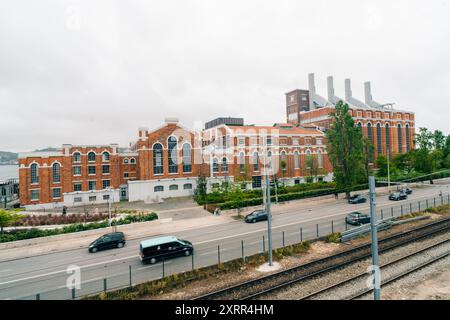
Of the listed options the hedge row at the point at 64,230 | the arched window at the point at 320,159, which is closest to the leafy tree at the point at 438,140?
the arched window at the point at 320,159

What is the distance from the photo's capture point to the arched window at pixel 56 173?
147ft

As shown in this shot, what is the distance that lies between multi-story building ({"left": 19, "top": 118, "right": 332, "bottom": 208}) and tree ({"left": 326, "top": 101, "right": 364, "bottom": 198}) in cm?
1155

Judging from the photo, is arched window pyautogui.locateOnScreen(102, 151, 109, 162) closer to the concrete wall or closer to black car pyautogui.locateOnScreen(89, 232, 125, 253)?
the concrete wall

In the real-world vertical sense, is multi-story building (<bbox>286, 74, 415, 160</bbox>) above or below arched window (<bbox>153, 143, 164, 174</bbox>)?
above

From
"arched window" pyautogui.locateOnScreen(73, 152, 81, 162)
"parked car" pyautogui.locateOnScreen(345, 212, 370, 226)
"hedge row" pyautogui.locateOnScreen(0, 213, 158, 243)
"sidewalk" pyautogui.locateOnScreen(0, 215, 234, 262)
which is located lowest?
"sidewalk" pyautogui.locateOnScreen(0, 215, 234, 262)

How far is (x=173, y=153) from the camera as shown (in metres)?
50.7

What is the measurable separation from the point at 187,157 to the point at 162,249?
111 ft

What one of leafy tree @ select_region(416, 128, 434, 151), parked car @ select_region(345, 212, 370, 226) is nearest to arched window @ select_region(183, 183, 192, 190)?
parked car @ select_region(345, 212, 370, 226)

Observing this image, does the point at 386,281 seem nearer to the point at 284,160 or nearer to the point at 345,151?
the point at 345,151

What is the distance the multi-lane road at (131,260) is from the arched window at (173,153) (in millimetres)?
23160

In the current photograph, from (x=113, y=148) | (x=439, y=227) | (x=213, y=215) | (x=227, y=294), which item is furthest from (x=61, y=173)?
(x=439, y=227)

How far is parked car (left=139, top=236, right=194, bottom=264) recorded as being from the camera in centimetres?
1877

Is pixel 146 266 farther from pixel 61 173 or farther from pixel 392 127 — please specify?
pixel 392 127

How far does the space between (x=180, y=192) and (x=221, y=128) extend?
16.6 meters
